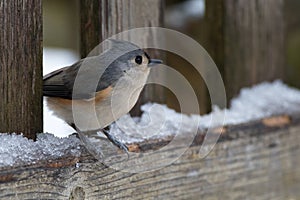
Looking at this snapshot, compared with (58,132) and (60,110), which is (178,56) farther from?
(60,110)

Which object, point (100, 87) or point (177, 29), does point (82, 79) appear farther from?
point (177, 29)

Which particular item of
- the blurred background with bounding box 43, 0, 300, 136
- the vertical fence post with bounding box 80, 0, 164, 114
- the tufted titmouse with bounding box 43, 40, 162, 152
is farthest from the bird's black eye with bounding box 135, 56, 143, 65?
the blurred background with bounding box 43, 0, 300, 136

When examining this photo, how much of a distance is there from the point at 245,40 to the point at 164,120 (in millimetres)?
689

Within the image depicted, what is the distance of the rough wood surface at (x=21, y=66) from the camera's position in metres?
1.74

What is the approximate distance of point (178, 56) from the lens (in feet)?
11.3

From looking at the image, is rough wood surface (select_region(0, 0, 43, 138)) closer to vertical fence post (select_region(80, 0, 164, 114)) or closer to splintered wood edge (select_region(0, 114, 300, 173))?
splintered wood edge (select_region(0, 114, 300, 173))

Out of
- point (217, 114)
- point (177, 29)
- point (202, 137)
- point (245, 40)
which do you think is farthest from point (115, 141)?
point (177, 29)

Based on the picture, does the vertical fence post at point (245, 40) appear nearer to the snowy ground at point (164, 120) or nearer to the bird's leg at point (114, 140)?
the snowy ground at point (164, 120)

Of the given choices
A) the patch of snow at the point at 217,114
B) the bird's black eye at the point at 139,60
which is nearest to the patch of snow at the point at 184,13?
the patch of snow at the point at 217,114

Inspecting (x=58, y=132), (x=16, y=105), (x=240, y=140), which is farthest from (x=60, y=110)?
(x=58, y=132)

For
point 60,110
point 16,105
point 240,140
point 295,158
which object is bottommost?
point 295,158

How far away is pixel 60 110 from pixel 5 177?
0.59m

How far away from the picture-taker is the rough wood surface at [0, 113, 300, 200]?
1.67 meters

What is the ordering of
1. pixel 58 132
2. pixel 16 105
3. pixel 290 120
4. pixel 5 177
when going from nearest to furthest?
pixel 5 177 < pixel 16 105 < pixel 290 120 < pixel 58 132
